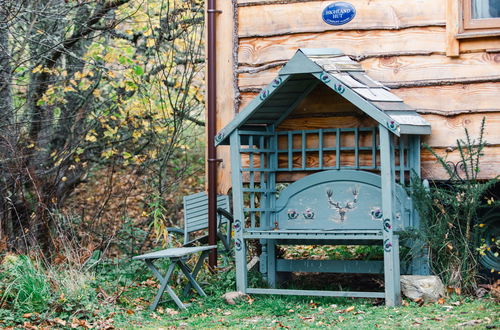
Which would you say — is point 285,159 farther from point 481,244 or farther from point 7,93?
point 7,93

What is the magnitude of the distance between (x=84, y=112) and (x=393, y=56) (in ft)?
17.7

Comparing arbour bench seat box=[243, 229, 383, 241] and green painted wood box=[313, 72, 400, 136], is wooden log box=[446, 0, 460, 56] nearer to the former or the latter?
green painted wood box=[313, 72, 400, 136]

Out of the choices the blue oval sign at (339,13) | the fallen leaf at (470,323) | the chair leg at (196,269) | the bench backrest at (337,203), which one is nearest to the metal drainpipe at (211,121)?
the chair leg at (196,269)

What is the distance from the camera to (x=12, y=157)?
952 cm

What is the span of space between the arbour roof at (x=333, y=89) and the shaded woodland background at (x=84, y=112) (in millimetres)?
2281

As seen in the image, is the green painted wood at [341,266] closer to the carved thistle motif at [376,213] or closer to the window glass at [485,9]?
the carved thistle motif at [376,213]

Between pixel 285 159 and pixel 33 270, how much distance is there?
3039 millimetres

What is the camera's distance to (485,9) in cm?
764

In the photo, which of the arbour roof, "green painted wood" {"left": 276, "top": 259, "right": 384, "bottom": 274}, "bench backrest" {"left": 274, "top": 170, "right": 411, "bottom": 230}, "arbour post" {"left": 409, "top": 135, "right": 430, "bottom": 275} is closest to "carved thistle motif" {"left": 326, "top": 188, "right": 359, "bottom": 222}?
"bench backrest" {"left": 274, "top": 170, "right": 411, "bottom": 230}

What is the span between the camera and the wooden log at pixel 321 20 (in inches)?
310

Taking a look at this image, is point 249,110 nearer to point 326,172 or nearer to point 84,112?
point 326,172

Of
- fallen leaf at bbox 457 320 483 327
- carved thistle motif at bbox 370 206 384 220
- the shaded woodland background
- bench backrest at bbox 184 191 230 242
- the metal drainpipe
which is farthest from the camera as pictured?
the shaded woodland background

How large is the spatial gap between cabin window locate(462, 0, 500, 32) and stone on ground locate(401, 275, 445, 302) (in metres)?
2.62

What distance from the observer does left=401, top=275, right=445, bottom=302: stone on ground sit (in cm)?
696
